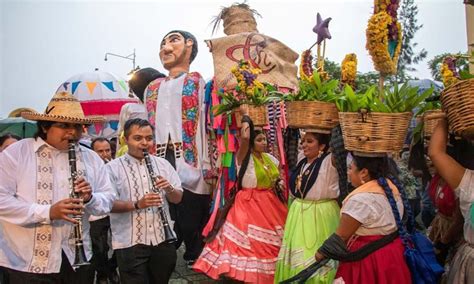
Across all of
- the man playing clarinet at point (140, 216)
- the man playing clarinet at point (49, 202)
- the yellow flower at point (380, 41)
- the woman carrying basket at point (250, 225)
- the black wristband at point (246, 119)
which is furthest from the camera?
the black wristband at point (246, 119)

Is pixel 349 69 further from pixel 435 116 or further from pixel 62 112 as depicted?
pixel 62 112

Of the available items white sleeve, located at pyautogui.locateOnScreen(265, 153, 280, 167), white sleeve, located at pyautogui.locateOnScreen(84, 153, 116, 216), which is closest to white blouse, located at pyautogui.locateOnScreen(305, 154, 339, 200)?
white sleeve, located at pyautogui.locateOnScreen(265, 153, 280, 167)

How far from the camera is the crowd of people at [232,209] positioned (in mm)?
2885

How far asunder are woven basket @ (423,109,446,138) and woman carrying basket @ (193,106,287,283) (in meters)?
1.79

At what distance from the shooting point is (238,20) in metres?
5.90

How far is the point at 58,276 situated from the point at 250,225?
2048mm

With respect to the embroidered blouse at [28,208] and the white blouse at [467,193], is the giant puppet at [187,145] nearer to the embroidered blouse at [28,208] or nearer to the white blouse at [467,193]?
the embroidered blouse at [28,208]

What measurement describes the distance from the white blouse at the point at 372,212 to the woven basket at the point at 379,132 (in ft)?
1.01

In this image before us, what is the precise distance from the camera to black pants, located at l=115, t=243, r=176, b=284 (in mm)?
3605

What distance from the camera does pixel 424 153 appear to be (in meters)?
3.63

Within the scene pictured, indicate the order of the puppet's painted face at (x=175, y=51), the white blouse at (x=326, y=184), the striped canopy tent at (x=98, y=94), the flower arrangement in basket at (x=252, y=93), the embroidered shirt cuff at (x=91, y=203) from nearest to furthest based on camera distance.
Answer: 1. the embroidered shirt cuff at (x=91, y=203)
2. the white blouse at (x=326, y=184)
3. the flower arrangement in basket at (x=252, y=93)
4. the puppet's painted face at (x=175, y=51)
5. the striped canopy tent at (x=98, y=94)

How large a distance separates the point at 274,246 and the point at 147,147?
5.52 feet

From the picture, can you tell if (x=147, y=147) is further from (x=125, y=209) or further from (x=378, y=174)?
(x=378, y=174)

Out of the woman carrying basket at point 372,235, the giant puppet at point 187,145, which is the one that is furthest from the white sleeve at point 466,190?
the giant puppet at point 187,145
